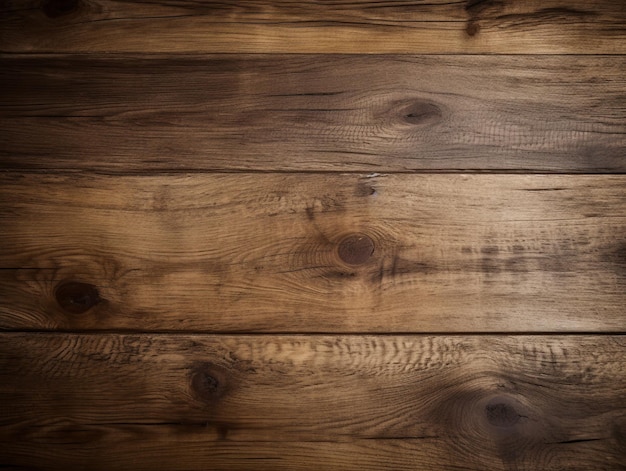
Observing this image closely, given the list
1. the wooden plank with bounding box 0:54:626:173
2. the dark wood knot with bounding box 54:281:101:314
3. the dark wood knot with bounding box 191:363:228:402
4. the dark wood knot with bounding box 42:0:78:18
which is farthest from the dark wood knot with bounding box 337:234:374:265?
the dark wood knot with bounding box 42:0:78:18

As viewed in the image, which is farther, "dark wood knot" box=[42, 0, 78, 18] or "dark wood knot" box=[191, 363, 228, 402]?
"dark wood knot" box=[42, 0, 78, 18]

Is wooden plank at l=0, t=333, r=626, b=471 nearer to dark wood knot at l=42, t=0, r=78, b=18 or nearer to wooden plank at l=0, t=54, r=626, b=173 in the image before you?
wooden plank at l=0, t=54, r=626, b=173

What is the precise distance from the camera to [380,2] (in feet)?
3.00

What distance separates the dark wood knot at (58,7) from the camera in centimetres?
91

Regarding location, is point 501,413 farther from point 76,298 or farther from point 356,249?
point 76,298

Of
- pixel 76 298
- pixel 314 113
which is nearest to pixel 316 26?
pixel 314 113

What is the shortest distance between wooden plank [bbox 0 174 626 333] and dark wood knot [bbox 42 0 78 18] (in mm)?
279

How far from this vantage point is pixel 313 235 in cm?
85

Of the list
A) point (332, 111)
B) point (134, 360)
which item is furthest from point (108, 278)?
point (332, 111)

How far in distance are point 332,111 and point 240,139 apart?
15 cm

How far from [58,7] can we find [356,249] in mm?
635

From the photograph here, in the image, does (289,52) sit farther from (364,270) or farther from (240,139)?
(364,270)

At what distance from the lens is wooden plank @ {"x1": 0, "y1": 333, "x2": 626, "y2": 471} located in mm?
799

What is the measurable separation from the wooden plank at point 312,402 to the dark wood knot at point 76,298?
0.15 feet
